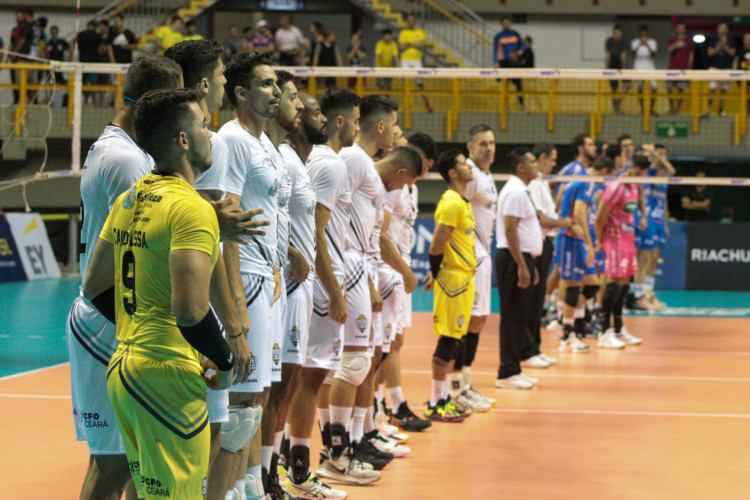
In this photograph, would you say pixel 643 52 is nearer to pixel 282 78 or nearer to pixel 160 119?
pixel 282 78

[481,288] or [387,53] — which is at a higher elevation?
[387,53]

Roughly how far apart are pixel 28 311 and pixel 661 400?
355 inches

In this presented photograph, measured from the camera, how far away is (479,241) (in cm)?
855

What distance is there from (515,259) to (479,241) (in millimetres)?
543

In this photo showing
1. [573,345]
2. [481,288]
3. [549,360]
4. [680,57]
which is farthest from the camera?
[680,57]

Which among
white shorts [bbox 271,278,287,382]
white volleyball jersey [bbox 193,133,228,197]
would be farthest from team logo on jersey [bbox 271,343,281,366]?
white volleyball jersey [bbox 193,133,228,197]

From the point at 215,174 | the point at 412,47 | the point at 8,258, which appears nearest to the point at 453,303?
the point at 215,174

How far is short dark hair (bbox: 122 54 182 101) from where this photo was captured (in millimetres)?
3826

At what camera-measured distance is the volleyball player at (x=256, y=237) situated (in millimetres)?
4270

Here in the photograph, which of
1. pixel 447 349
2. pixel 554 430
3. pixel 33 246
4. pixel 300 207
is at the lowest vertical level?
pixel 554 430

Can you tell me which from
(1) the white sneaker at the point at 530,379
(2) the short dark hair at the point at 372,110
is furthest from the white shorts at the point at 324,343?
(1) the white sneaker at the point at 530,379

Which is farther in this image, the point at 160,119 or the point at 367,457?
the point at 367,457

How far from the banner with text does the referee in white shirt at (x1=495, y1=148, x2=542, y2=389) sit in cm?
1123

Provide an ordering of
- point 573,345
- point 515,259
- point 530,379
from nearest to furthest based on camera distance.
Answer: point 515,259 < point 530,379 < point 573,345
